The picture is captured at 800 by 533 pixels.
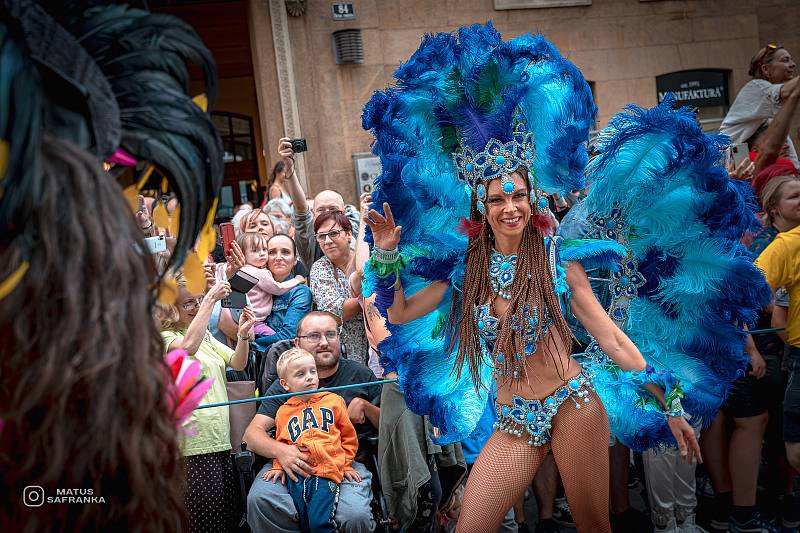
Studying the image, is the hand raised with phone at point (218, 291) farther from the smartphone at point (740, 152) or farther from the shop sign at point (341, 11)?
the shop sign at point (341, 11)

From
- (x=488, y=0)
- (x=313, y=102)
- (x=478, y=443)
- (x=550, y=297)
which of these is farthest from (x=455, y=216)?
(x=488, y=0)

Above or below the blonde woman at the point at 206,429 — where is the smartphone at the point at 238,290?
above

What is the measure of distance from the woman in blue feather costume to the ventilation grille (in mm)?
6076

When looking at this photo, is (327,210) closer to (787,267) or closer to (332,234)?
(332,234)

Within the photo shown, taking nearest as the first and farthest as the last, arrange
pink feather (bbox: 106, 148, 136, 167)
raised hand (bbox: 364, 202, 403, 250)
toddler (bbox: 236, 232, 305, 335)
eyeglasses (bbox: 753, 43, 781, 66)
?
pink feather (bbox: 106, 148, 136, 167) < raised hand (bbox: 364, 202, 403, 250) < toddler (bbox: 236, 232, 305, 335) < eyeglasses (bbox: 753, 43, 781, 66)

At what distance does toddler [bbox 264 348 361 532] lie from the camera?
4094 mm

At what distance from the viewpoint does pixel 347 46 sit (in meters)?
9.40

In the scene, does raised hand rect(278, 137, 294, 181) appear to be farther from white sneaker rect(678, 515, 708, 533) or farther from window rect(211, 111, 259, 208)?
window rect(211, 111, 259, 208)

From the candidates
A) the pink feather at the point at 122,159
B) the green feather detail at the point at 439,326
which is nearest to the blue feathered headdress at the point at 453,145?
the green feather detail at the point at 439,326

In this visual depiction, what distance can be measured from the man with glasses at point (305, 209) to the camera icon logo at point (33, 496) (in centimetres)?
378

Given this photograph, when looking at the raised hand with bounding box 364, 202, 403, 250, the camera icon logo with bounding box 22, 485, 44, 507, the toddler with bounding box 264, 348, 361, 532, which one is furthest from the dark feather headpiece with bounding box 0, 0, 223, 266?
the toddler with bounding box 264, 348, 361, 532

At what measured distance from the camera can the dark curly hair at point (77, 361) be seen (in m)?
1.50

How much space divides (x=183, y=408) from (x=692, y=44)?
10.4m

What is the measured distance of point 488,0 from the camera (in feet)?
32.8
